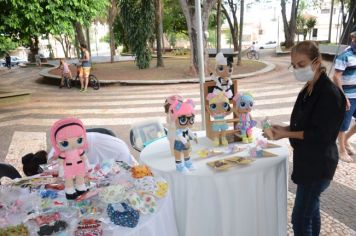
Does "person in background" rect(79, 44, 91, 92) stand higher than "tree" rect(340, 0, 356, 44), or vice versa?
"tree" rect(340, 0, 356, 44)

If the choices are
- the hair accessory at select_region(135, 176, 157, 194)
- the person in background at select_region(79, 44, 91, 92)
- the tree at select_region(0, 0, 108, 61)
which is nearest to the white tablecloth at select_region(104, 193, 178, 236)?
the hair accessory at select_region(135, 176, 157, 194)

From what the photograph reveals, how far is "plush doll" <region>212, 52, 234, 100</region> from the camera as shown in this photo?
3.32 meters

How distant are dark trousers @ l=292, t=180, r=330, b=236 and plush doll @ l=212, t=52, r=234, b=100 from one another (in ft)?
3.79

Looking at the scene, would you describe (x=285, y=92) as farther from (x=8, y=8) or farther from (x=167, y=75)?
(x=8, y=8)

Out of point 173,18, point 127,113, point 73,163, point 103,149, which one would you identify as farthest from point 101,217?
point 173,18

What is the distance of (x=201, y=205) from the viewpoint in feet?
8.47

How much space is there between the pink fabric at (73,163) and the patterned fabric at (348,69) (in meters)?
3.86

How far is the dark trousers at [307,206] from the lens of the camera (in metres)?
2.52

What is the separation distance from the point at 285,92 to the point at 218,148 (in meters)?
8.75

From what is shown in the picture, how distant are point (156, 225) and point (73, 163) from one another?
66cm

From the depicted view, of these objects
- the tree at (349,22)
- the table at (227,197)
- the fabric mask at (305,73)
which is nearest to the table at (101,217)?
the table at (227,197)

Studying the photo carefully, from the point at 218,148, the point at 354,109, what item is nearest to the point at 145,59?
the point at 354,109

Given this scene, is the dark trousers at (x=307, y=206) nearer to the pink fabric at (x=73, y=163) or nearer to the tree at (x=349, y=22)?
the pink fabric at (x=73, y=163)

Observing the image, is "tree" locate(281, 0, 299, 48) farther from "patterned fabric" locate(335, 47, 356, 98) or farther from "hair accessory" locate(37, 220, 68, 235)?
"hair accessory" locate(37, 220, 68, 235)
